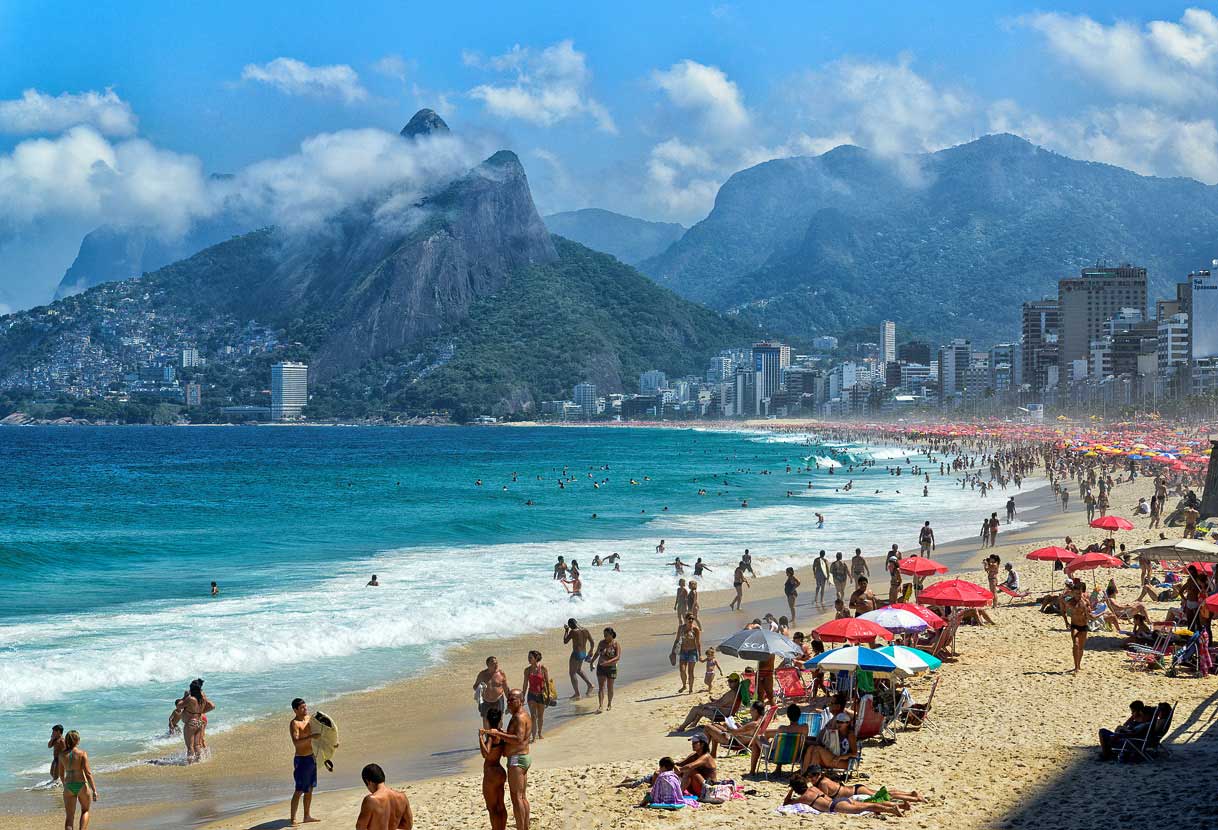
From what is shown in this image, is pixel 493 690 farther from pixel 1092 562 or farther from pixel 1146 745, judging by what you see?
pixel 1092 562

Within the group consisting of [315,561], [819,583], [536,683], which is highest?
[536,683]

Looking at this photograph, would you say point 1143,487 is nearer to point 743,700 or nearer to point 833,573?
point 833,573

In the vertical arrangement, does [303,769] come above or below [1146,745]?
below

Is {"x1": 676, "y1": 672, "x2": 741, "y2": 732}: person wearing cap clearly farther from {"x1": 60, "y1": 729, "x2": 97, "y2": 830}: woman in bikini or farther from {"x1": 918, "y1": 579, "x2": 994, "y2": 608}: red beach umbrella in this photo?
{"x1": 60, "y1": 729, "x2": 97, "y2": 830}: woman in bikini

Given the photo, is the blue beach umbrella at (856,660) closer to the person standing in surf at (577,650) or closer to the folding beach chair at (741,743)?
the folding beach chair at (741,743)

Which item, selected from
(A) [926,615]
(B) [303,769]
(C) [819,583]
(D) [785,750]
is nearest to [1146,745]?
(D) [785,750]

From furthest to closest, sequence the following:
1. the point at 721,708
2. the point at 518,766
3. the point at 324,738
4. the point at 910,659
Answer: the point at 721,708 < the point at 910,659 < the point at 324,738 < the point at 518,766


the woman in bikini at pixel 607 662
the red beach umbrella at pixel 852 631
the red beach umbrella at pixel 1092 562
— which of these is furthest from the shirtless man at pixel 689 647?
the red beach umbrella at pixel 1092 562
